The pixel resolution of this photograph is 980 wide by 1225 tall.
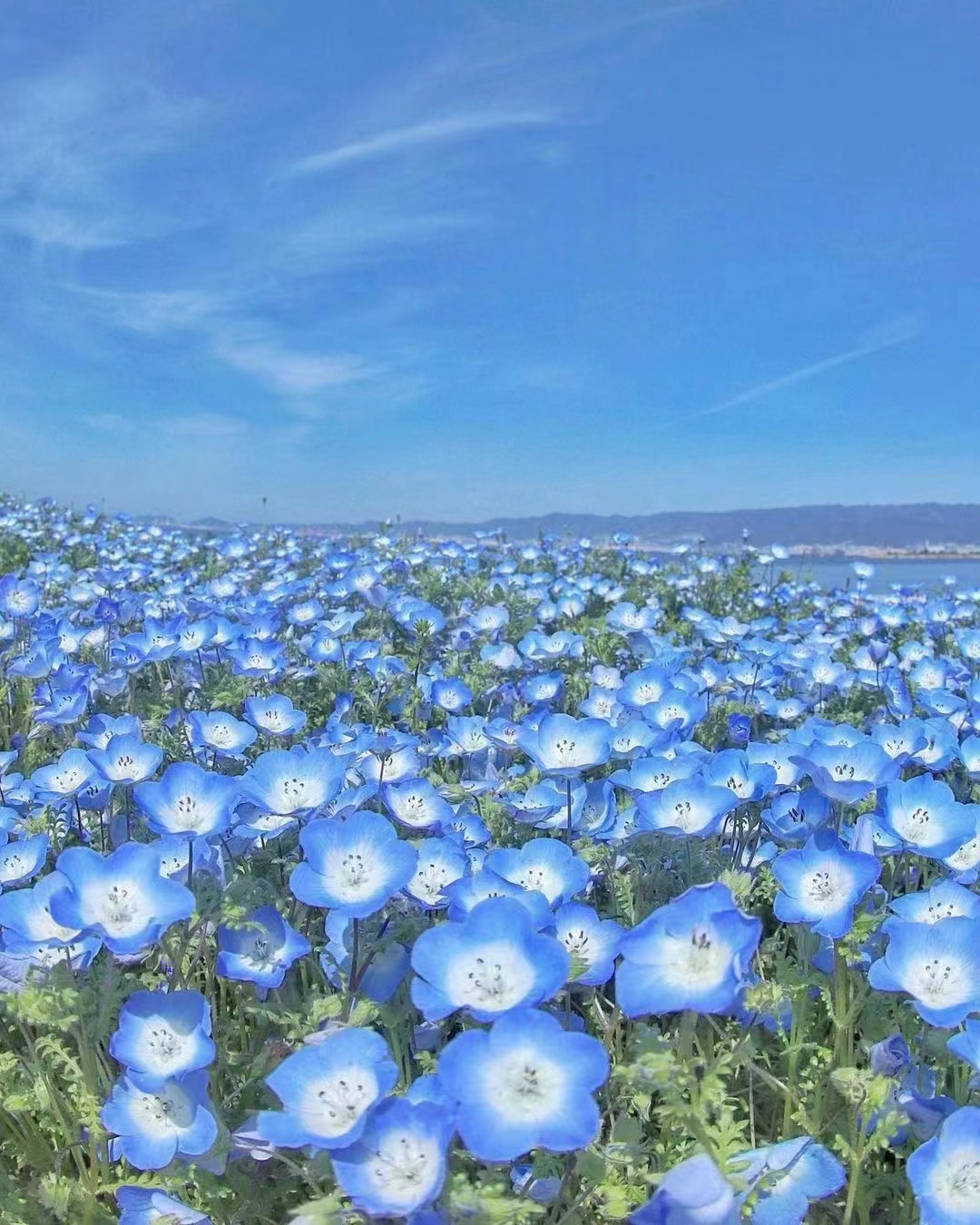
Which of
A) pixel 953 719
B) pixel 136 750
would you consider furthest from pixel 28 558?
pixel 953 719

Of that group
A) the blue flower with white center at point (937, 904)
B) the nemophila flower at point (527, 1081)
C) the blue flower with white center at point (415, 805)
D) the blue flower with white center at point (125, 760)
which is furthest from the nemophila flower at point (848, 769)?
the blue flower with white center at point (125, 760)

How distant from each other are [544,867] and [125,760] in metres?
1.16

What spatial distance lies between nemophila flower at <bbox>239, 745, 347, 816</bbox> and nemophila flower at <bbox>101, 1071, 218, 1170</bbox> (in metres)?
0.58

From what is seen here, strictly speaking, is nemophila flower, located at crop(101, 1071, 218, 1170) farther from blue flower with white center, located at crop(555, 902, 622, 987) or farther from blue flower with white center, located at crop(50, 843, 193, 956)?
blue flower with white center, located at crop(555, 902, 622, 987)

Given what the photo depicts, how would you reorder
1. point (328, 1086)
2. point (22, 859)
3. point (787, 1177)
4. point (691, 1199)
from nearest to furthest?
point (691, 1199) → point (328, 1086) → point (787, 1177) → point (22, 859)

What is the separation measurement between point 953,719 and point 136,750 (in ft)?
9.35

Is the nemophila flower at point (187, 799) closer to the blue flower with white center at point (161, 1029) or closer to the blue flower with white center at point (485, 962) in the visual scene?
the blue flower with white center at point (161, 1029)

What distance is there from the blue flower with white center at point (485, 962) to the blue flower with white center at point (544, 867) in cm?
45

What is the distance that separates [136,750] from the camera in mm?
2543

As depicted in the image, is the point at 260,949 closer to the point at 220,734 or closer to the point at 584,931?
the point at 584,931

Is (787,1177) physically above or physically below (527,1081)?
below

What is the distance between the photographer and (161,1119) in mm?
1679

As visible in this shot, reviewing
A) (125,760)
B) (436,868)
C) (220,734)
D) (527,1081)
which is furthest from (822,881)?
(220,734)

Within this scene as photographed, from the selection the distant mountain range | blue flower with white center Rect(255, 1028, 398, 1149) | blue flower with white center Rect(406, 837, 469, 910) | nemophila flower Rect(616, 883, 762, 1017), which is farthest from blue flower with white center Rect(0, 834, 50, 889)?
the distant mountain range
